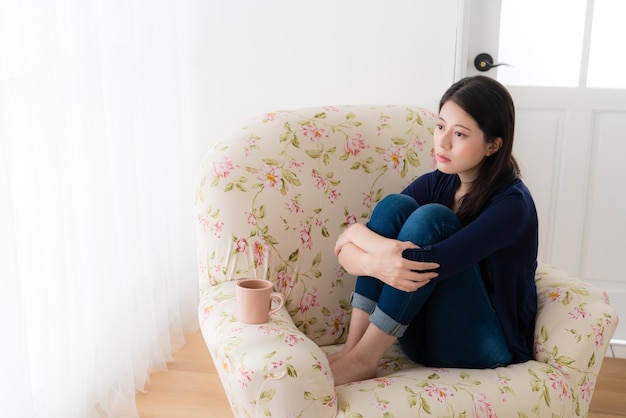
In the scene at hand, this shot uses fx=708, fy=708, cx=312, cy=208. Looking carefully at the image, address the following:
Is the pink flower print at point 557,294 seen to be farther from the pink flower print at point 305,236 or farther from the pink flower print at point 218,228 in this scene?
the pink flower print at point 218,228

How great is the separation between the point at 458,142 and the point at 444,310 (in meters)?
0.38

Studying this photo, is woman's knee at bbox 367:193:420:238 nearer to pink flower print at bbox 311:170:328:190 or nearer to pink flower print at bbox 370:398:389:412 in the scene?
pink flower print at bbox 311:170:328:190

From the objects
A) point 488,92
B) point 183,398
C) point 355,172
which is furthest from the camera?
point 183,398

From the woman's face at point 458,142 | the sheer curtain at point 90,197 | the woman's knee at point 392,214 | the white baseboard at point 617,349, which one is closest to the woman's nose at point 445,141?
the woman's face at point 458,142

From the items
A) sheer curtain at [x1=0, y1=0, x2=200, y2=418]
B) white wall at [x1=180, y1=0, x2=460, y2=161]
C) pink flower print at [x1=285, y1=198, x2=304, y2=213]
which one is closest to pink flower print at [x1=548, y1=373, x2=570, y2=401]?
pink flower print at [x1=285, y1=198, x2=304, y2=213]

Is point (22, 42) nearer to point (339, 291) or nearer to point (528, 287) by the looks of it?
point (339, 291)

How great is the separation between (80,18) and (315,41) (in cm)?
97

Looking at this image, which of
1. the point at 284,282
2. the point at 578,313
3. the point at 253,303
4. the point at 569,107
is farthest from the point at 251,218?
the point at 569,107

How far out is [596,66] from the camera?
254 centimetres

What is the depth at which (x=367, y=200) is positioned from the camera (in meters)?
1.86

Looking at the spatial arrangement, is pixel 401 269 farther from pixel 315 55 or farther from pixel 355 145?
pixel 315 55

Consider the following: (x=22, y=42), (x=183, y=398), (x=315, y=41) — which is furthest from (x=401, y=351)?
(x=315, y=41)

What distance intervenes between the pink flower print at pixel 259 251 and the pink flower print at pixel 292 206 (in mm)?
106

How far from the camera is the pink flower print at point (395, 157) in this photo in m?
1.89
